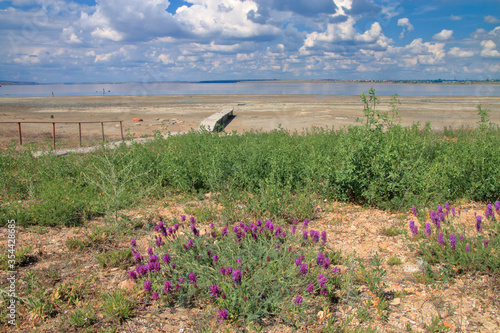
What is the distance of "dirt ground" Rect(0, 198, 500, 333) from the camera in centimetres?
266

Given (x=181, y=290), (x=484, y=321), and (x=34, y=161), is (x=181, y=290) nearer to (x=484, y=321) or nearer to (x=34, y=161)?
A: (x=484, y=321)

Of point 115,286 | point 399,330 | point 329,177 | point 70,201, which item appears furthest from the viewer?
point 329,177

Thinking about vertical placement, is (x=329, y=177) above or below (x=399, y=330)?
above

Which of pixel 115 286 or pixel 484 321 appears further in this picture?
pixel 115 286

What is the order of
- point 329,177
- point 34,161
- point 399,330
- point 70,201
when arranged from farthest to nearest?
point 34,161, point 329,177, point 70,201, point 399,330

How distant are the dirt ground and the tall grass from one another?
14.0 inches

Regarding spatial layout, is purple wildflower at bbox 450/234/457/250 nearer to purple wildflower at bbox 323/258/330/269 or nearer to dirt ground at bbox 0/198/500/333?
dirt ground at bbox 0/198/500/333

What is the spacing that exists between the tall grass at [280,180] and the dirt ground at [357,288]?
356mm

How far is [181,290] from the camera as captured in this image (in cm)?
294

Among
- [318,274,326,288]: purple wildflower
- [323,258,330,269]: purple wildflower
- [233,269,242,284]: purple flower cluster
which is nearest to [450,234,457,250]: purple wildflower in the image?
[323,258,330,269]: purple wildflower

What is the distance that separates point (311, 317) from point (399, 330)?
2.16 ft

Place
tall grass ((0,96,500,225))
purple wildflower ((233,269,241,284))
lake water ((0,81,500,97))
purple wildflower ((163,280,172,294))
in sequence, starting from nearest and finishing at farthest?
purple wildflower ((233,269,241,284)) → purple wildflower ((163,280,172,294)) → tall grass ((0,96,500,225)) → lake water ((0,81,500,97))

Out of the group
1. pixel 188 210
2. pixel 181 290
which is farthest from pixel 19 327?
pixel 188 210

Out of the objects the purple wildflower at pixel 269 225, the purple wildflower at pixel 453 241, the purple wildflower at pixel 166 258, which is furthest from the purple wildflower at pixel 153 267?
the purple wildflower at pixel 453 241
